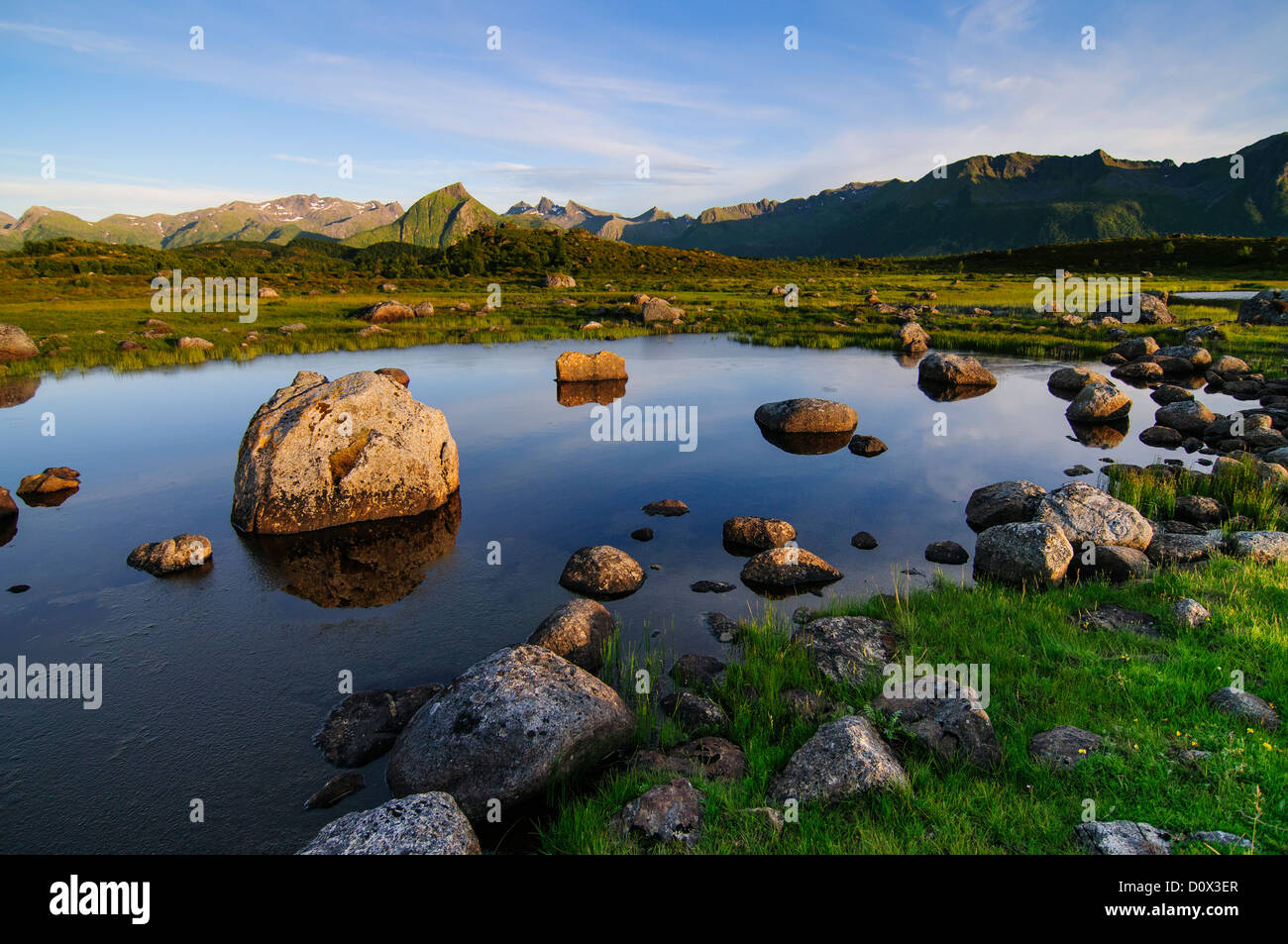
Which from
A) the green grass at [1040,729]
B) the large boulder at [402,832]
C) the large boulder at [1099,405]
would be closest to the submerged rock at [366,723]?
the large boulder at [402,832]

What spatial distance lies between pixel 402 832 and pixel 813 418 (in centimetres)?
2250

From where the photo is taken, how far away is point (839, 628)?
38.0 feet

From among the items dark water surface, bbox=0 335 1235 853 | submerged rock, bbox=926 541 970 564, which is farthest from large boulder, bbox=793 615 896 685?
submerged rock, bbox=926 541 970 564

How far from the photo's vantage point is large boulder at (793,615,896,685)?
34.4 feet

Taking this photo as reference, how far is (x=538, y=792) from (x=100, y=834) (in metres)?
5.20

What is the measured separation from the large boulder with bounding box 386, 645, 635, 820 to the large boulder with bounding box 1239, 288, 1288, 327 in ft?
215

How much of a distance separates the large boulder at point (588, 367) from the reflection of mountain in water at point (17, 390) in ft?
85.5

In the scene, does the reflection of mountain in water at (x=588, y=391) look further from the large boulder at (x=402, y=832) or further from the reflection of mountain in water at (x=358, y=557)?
the large boulder at (x=402, y=832)

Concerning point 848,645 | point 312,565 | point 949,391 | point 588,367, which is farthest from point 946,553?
point 588,367

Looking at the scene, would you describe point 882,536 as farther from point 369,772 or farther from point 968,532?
point 369,772

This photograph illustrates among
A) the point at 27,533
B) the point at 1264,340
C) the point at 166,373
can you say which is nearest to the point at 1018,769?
the point at 27,533

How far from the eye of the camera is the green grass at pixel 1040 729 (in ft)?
22.1
